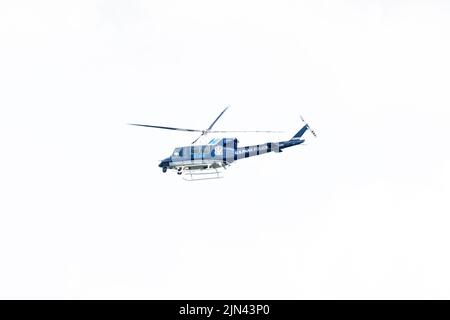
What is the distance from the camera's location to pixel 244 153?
93125mm
